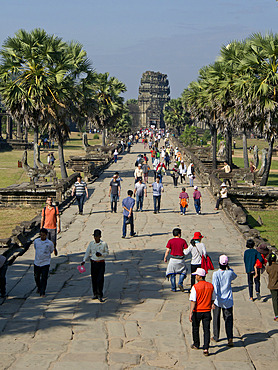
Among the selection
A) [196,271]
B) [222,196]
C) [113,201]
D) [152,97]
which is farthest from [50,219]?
[152,97]

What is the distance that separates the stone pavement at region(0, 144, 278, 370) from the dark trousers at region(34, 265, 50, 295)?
0.20m

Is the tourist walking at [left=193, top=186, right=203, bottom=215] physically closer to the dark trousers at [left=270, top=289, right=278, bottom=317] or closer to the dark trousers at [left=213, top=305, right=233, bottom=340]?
the dark trousers at [left=270, top=289, right=278, bottom=317]

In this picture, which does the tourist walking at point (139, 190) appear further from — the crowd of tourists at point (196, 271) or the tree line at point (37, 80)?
the tree line at point (37, 80)

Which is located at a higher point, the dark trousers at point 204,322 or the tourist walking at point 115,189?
the tourist walking at point 115,189

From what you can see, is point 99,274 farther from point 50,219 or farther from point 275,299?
point 50,219

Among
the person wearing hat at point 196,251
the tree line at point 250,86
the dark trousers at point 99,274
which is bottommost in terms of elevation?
the dark trousers at point 99,274

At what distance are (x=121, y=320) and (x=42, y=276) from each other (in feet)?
6.80

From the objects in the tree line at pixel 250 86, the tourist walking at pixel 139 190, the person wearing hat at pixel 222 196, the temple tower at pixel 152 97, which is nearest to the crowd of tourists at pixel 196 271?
the tourist walking at pixel 139 190

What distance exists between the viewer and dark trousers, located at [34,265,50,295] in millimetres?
11211

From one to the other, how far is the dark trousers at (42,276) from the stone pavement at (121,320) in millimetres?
196

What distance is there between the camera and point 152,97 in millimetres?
153375

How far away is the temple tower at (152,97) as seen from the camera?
147000 millimetres

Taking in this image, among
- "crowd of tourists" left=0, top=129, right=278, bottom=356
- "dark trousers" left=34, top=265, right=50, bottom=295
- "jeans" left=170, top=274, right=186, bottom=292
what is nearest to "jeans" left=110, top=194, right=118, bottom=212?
"crowd of tourists" left=0, top=129, right=278, bottom=356

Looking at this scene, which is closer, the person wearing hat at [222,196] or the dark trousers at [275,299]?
the dark trousers at [275,299]
